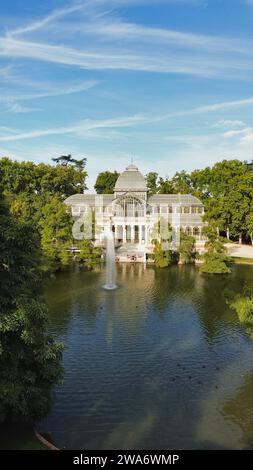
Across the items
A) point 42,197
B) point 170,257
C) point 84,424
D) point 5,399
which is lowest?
point 84,424

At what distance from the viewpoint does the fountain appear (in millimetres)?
39116

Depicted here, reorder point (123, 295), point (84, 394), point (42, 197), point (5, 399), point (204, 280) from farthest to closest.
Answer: point (42, 197)
point (204, 280)
point (123, 295)
point (84, 394)
point (5, 399)

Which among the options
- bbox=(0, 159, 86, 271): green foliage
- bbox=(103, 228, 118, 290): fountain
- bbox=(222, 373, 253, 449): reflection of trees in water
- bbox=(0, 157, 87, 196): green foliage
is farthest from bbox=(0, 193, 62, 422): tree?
bbox=(0, 157, 87, 196): green foliage

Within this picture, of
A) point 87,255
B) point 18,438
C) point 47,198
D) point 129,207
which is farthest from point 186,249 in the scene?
point 18,438

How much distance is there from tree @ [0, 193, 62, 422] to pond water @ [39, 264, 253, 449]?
2421 mm

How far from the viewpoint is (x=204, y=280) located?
41562 millimetres

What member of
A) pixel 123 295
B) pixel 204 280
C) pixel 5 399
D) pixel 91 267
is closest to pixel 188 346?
pixel 123 295

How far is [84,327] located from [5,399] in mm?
14090

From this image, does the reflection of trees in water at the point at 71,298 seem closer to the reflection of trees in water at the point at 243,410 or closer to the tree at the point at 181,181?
the reflection of trees in water at the point at 243,410

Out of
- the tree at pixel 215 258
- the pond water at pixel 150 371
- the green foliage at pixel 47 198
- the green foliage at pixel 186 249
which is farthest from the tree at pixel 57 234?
the tree at pixel 215 258

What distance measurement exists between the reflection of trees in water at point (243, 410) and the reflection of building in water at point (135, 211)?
34.3 metres

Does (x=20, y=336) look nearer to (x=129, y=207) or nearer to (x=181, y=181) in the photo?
(x=129, y=207)
